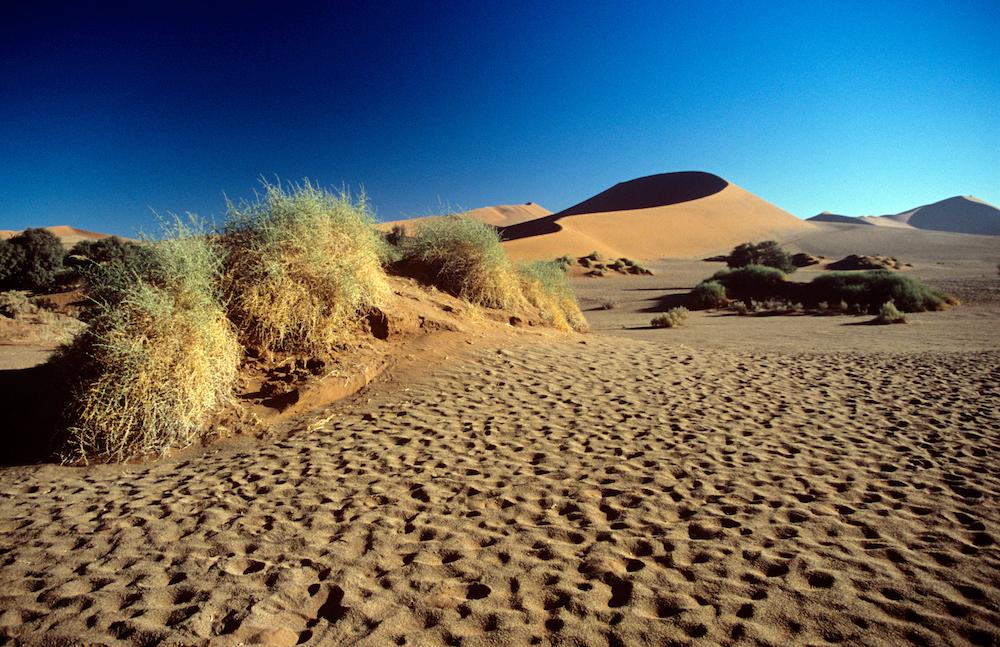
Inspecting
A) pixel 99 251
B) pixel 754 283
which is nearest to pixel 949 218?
pixel 754 283

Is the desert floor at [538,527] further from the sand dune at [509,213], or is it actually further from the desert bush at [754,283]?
the sand dune at [509,213]

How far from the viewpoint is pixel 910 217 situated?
468 ft

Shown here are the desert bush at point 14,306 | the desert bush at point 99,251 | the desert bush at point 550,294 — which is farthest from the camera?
the desert bush at point 99,251

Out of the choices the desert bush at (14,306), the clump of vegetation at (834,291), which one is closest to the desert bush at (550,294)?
the clump of vegetation at (834,291)

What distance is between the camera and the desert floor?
7.77ft

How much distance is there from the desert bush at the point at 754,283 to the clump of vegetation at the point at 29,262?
2582 cm

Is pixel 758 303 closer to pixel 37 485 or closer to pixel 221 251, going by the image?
pixel 221 251

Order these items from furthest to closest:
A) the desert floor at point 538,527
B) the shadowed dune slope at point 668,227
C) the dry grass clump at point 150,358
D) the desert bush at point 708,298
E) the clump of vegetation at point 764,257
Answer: the shadowed dune slope at point 668,227 → the clump of vegetation at point 764,257 → the desert bush at point 708,298 → the dry grass clump at point 150,358 → the desert floor at point 538,527

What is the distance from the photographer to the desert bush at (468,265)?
9398mm

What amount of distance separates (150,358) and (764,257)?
33713 millimetres

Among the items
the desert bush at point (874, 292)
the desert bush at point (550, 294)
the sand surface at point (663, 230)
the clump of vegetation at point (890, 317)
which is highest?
the sand surface at point (663, 230)

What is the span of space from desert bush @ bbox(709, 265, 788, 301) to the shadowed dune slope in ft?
53.0

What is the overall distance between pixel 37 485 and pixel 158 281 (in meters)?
2.24

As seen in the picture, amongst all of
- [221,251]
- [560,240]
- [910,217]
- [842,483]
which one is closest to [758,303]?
[842,483]
